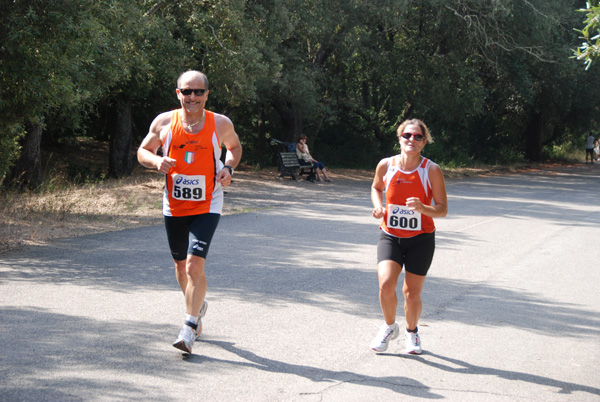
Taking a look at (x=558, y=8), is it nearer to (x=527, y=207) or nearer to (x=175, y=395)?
(x=527, y=207)

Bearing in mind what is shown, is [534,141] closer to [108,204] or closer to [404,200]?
[108,204]

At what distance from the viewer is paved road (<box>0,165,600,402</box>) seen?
4.44 m

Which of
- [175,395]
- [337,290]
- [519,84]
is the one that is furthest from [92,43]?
[519,84]

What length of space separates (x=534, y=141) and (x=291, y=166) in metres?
20.0

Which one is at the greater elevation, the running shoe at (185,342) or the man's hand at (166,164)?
the man's hand at (166,164)

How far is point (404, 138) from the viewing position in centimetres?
513

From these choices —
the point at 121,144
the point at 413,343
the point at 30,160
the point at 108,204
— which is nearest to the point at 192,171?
the point at 413,343

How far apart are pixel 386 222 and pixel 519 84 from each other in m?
24.1

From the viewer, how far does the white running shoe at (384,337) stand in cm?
517

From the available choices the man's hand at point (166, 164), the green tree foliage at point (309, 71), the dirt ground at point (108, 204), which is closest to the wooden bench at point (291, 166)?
the dirt ground at point (108, 204)

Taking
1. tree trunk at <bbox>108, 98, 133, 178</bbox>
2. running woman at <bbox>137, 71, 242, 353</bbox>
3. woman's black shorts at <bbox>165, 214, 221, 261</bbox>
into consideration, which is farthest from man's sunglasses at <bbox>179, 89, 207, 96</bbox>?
tree trunk at <bbox>108, 98, 133, 178</bbox>

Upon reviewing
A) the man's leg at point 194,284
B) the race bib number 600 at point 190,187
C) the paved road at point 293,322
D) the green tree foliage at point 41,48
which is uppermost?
the green tree foliage at point 41,48

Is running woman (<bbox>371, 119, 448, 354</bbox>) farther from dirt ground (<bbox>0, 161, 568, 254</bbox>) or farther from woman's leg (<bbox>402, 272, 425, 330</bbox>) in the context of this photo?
dirt ground (<bbox>0, 161, 568, 254</bbox>)

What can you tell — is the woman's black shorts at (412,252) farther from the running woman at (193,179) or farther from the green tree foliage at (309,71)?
the green tree foliage at (309,71)
